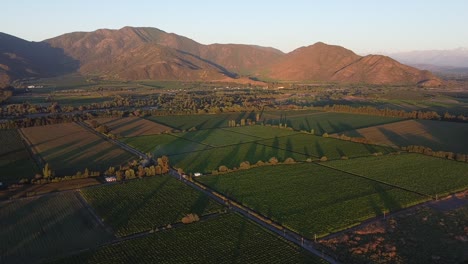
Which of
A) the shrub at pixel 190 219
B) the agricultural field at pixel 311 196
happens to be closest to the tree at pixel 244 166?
the agricultural field at pixel 311 196

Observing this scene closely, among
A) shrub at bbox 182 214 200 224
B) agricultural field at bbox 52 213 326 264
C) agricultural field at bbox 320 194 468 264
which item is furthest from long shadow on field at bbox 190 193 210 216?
agricultural field at bbox 320 194 468 264

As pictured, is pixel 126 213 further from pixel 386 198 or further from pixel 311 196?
pixel 386 198

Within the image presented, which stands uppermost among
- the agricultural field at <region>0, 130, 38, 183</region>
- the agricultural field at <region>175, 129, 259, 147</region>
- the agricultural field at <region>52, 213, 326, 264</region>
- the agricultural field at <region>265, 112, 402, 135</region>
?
the agricultural field at <region>0, 130, 38, 183</region>

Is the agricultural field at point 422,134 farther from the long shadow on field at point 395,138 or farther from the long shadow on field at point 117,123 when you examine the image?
the long shadow on field at point 117,123

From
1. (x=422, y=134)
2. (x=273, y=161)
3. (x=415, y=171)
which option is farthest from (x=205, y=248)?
(x=422, y=134)

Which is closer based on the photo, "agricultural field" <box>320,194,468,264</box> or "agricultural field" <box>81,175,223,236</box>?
"agricultural field" <box>320,194,468,264</box>

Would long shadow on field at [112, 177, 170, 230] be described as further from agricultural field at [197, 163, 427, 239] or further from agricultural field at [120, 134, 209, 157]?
agricultural field at [120, 134, 209, 157]

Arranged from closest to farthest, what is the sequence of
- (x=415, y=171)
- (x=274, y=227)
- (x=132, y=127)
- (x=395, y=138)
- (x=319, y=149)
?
(x=274, y=227)
(x=415, y=171)
(x=319, y=149)
(x=395, y=138)
(x=132, y=127)
